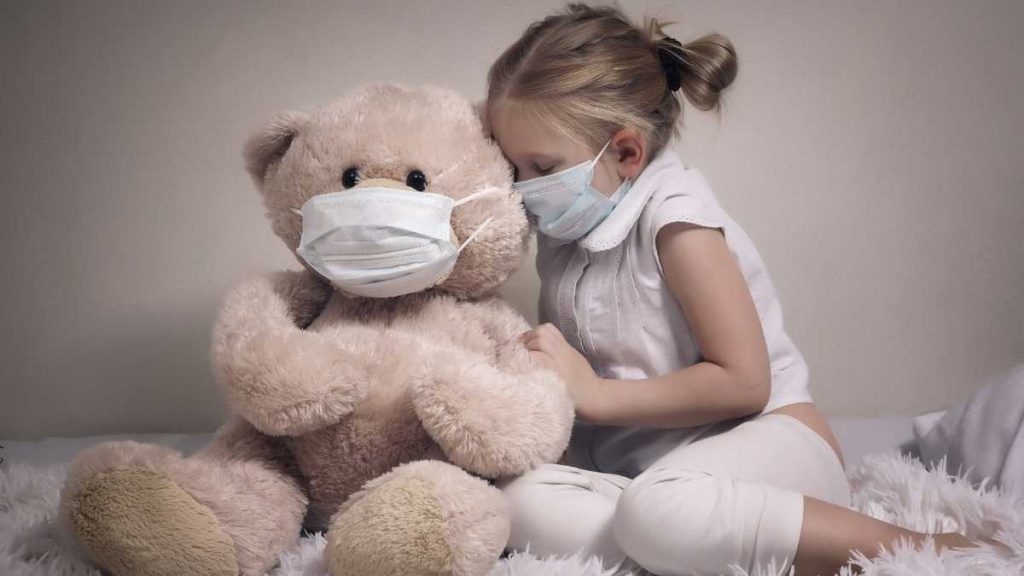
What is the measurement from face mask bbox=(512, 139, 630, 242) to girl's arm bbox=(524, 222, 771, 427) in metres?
0.09

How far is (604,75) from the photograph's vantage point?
3.41ft

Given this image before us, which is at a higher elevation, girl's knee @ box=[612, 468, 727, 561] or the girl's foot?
girl's knee @ box=[612, 468, 727, 561]

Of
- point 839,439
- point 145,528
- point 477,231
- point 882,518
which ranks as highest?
point 477,231

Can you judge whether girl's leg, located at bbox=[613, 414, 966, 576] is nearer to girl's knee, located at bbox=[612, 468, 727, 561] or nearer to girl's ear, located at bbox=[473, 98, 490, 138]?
girl's knee, located at bbox=[612, 468, 727, 561]

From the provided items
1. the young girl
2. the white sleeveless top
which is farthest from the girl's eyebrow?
the white sleeveless top

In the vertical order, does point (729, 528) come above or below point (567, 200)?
below

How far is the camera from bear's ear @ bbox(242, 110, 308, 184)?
3.28 ft

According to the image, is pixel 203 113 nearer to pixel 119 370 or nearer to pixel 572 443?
pixel 119 370

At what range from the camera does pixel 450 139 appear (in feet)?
3.15

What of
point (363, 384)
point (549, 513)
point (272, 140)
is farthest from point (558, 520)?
point (272, 140)

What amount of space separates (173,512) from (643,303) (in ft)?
1.95

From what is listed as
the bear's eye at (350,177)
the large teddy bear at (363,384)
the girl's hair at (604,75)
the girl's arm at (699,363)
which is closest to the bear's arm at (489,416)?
the large teddy bear at (363,384)

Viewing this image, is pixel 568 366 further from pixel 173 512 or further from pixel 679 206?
pixel 173 512

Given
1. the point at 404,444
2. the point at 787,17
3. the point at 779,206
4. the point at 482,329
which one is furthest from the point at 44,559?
the point at 787,17
